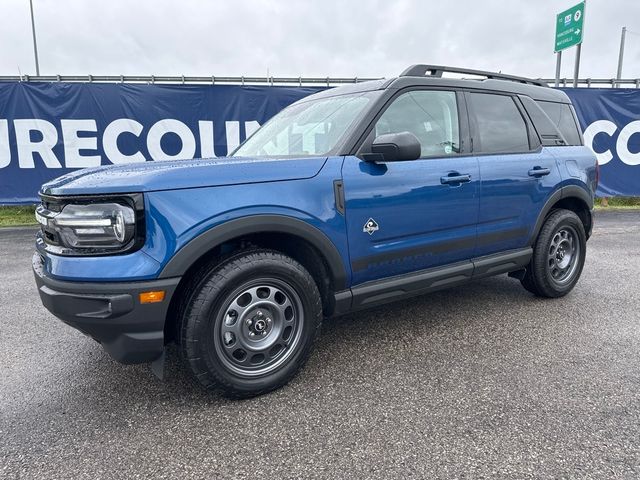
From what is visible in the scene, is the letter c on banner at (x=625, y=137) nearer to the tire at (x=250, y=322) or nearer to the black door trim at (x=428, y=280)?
the black door trim at (x=428, y=280)

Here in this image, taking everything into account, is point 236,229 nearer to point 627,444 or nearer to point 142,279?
point 142,279

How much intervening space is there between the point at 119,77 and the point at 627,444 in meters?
9.81

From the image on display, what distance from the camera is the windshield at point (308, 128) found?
113 inches

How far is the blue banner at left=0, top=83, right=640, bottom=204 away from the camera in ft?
27.7

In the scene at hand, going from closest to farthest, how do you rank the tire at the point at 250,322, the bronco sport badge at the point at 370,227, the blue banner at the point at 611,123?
the tire at the point at 250,322, the bronco sport badge at the point at 370,227, the blue banner at the point at 611,123

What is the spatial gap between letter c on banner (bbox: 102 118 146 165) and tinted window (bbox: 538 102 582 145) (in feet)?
24.3

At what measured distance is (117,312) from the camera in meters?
2.07

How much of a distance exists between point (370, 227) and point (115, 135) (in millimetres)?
7686

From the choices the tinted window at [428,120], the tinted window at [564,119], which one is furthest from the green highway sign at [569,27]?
the tinted window at [428,120]

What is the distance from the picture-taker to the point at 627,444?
2.01 m

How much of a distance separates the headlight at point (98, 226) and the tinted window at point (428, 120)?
164cm

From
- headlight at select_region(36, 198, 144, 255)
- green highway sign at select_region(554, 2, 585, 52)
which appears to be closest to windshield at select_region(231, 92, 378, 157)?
headlight at select_region(36, 198, 144, 255)

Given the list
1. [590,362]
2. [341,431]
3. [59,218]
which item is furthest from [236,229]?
[590,362]

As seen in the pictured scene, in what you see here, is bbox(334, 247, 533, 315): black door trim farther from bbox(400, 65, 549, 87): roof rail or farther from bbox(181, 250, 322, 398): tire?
bbox(400, 65, 549, 87): roof rail
